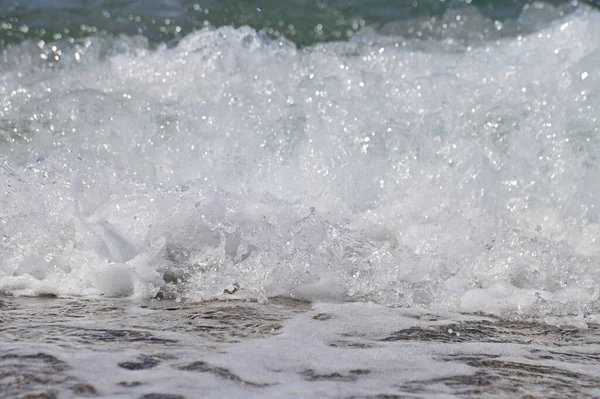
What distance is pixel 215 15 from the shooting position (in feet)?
21.7

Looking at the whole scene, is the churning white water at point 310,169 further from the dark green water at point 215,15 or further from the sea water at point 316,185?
the dark green water at point 215,15

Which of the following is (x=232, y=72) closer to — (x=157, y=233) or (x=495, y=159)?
(x=495, y=159)

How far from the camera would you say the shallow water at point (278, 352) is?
1.81 metres

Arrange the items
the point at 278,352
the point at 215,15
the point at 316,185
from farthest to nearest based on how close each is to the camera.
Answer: the point at 215,15 < the point at 316,185 < the point at 278,352

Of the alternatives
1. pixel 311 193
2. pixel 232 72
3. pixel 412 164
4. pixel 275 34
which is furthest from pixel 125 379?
pixel 275 34

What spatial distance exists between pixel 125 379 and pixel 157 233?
1.31m

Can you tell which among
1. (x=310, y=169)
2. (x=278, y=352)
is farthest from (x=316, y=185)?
(x=278, y=352)

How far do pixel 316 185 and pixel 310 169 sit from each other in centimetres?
13

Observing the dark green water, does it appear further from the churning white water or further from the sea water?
the churning white water

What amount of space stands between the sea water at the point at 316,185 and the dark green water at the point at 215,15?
0.39 metres

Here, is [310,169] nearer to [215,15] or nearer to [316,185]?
[316,185]

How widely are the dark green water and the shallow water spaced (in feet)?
13.4

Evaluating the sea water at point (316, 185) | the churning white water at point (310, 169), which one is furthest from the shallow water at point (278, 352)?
the churning white water at point (310, 169)

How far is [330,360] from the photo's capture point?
2.04 m
